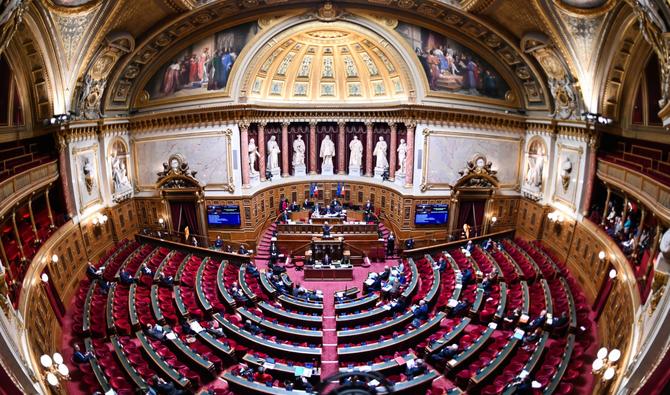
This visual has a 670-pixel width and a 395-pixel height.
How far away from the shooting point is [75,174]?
2125cm

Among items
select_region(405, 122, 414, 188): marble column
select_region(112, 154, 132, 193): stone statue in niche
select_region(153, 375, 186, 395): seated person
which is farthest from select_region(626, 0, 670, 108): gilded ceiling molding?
select_region(112, 154, 132, 193): stone statue in niche

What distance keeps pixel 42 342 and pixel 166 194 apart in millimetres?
13236

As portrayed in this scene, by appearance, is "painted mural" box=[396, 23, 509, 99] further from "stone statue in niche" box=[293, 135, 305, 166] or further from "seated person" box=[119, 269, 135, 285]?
"seated person" box=[119, 269, 135, 285]

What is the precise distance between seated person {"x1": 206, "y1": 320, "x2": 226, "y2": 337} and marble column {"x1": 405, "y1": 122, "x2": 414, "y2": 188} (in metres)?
15.0

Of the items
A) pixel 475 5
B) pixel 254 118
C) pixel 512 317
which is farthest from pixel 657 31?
pixel 254 118

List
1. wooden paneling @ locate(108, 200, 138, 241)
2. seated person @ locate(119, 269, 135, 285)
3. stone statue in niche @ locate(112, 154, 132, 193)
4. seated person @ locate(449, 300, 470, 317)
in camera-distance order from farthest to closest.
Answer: stone statue in niche @ locate(112, 154, 132, 193) < wooden paneling @ locate(108, 200, 138, 241) < seated person @ locate(119, 269, 135, 285) < seated person @ locate(449, 300, 470, 317)

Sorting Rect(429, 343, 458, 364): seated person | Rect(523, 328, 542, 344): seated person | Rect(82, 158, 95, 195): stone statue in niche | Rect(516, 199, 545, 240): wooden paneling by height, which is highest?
Rect(82, 158, 95, 195): stone statue in niche

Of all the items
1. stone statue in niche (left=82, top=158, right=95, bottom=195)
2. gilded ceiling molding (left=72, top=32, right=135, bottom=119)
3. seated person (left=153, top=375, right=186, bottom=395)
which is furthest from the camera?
A: stone statue in niche (left=82, top=158, right=95, bottom=195)

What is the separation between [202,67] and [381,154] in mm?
12947

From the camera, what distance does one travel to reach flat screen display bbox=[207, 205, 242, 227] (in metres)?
26.5

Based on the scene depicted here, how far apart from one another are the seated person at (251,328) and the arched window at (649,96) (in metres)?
17.4

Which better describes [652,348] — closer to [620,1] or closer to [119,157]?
[620,1]

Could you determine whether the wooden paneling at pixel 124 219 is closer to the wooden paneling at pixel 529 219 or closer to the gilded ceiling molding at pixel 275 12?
the gilded ceiling molding at pixel 275 12

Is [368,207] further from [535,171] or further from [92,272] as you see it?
[92,272]
